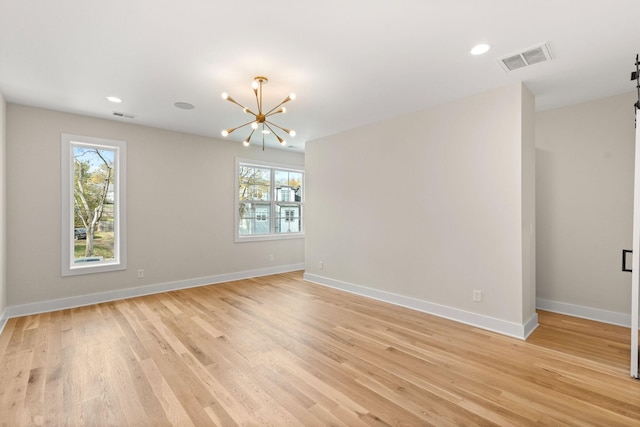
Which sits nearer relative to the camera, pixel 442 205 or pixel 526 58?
pixel 526 58

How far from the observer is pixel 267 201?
21.2 ft

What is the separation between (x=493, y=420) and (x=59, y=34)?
413 centimetres

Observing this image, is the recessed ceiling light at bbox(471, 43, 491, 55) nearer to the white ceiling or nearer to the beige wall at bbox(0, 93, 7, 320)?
the white ceiling

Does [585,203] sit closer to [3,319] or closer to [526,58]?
[526,58]

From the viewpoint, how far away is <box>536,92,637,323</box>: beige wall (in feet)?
11.3

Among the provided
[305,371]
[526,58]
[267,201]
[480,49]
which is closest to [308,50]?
[480,49]

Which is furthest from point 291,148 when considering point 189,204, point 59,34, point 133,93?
point 59,34

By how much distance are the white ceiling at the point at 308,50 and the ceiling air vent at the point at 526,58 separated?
2.7 inches

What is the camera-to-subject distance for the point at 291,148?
21.6 ft

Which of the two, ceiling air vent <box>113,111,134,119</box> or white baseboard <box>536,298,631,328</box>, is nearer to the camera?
white baseboard <box>536,298,631,328</box>

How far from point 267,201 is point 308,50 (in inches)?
167

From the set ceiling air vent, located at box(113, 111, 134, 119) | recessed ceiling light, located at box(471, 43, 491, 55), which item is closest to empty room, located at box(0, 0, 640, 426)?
recessed ceiling light, located at box(471, 43, 491, 55)

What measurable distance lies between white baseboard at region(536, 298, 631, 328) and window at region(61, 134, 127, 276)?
20.1ft

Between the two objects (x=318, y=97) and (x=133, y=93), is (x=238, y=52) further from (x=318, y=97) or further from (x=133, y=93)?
(x=133, y=93)
